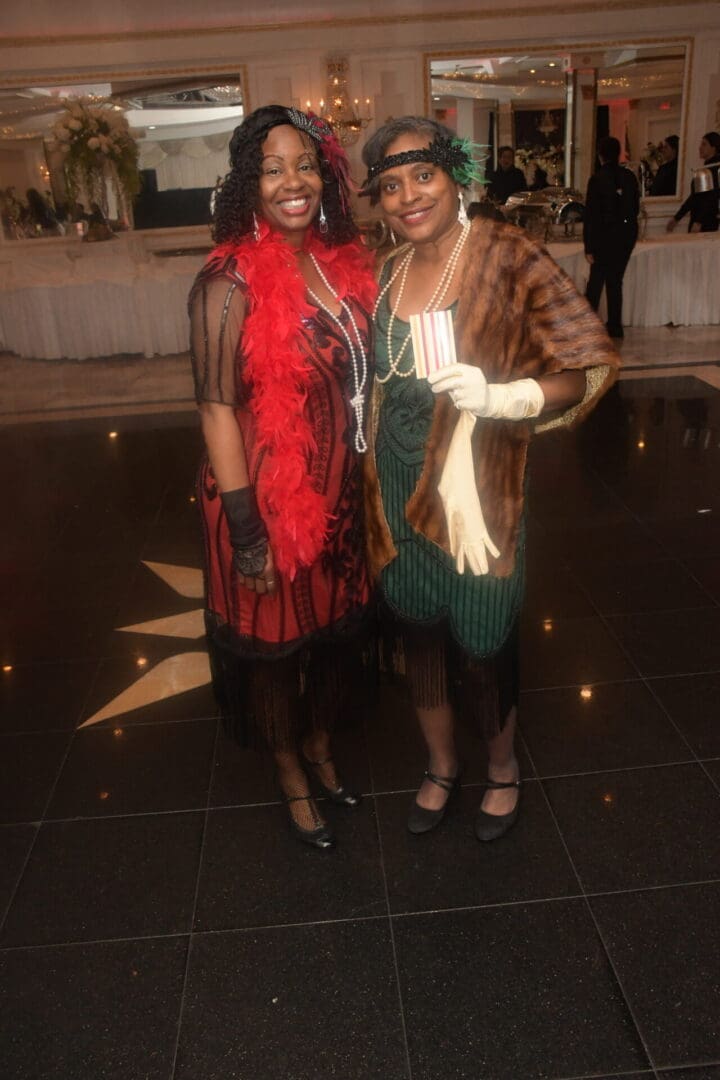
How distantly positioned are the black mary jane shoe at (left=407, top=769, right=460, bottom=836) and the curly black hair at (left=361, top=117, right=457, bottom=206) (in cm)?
130

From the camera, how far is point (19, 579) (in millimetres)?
3510

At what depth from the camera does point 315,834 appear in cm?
203

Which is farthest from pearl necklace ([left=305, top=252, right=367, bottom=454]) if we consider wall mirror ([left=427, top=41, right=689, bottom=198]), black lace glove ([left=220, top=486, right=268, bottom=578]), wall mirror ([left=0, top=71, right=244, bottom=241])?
wall mirror ([left=427, top=41, right=689, bottom=198])

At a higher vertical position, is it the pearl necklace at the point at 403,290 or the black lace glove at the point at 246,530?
the pearl necklace at the point at 403,290

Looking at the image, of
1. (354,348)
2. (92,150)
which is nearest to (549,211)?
(92,150)

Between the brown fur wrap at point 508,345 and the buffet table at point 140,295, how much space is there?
6142 millimetres

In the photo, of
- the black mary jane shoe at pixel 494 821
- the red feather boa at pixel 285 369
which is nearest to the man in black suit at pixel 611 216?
the black mary jane shoe at pixel 494 821

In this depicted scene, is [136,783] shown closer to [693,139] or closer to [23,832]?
[23,832]

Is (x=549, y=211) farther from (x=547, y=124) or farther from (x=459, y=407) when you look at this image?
(x=459, y=407)

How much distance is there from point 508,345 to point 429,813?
1105mm

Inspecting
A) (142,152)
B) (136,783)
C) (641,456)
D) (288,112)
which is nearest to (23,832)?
(136,783)

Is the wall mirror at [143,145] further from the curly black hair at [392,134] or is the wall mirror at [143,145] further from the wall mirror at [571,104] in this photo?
the curly black hair at [392,134]

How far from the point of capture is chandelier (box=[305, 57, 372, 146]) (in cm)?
892

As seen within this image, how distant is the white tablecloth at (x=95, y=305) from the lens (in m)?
7.38
